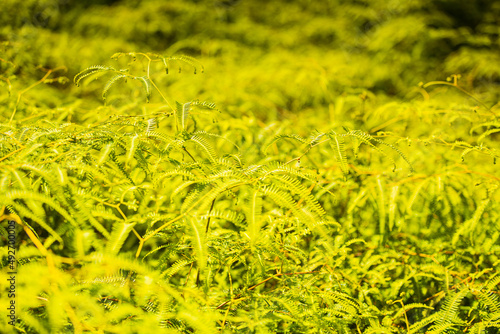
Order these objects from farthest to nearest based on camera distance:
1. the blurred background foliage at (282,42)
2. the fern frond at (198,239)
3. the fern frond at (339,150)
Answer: the blurred background foliage at (282,42) → the fern frond at (339,150) → the fern frond at (198,239)

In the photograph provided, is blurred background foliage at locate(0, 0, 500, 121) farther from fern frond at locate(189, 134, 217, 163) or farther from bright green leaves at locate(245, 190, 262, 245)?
bright green leaves at locate(245, 190, 262, 245)

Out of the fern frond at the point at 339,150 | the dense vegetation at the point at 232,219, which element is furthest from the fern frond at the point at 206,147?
the fern frond at the point at 339,150

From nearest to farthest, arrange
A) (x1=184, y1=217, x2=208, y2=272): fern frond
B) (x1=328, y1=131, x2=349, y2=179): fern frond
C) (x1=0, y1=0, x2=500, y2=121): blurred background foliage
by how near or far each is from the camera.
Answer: (x1=184, y1=217, x2=208, y2=272): fern frond, (x1=328, y1=131, x2=349, y2=179): fern frond, (x1=0, y1=0, x2=500, y2=121): blurred background foliage

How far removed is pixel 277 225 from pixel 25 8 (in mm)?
3827

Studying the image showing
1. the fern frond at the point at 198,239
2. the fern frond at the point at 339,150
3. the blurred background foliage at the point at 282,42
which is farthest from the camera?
the blurred background foliage at the point at 282,42

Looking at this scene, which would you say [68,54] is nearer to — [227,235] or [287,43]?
[287,43]

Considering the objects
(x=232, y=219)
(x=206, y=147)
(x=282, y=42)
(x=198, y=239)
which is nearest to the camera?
(x=198, y=239)

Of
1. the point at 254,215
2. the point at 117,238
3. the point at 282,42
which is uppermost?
the point at 282,42

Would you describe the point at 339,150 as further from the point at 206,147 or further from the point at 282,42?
the point at 282,42

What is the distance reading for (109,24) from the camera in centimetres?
450

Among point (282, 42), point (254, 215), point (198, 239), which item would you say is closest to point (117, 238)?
point (198, 239)

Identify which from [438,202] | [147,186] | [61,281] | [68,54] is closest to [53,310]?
[61,281]

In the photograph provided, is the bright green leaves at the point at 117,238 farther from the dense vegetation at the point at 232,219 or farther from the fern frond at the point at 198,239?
the fern frond at the point at 198,239

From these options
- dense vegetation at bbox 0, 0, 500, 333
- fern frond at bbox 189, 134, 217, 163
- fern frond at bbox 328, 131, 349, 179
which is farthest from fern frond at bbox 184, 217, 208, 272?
fern frond at bbox 328, 131, 349, 179
